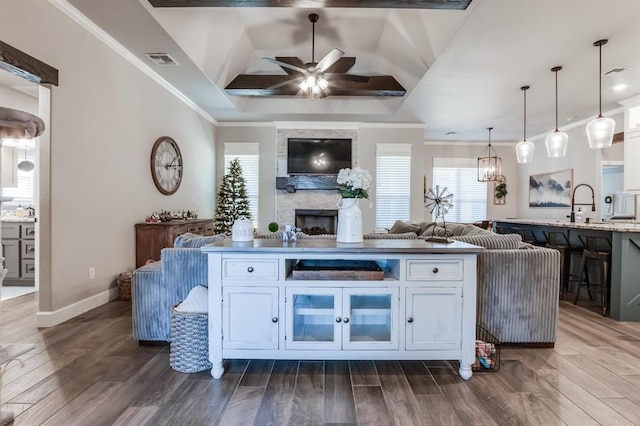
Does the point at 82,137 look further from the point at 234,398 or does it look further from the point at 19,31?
the point at 234,398

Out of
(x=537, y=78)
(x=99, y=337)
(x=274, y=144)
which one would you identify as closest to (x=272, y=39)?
(x=274, y=144)

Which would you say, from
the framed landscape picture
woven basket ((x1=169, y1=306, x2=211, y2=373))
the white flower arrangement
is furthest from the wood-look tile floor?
the framed landscape picture

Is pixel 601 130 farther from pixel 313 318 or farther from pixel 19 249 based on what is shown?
pixel 19 249

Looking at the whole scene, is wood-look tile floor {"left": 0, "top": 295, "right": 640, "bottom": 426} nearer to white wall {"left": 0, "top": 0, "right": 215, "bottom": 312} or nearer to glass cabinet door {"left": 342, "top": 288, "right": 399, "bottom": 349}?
glass cabinet door {"left": 342, "top": 288, "right": 399, "bottom": 349}

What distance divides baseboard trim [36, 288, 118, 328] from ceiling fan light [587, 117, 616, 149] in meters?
5.89

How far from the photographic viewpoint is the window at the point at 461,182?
359 inches

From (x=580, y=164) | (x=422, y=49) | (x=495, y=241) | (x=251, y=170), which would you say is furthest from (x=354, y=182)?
(x=580, y=164)

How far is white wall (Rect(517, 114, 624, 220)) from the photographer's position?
6.36 meters

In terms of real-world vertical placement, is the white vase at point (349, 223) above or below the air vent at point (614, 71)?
below

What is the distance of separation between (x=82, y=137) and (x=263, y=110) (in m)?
3.66

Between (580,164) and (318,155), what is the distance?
551 cm

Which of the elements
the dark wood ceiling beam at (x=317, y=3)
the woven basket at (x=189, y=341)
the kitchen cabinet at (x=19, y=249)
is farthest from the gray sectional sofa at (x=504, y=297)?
the kitchen cabinet at (x=19, y=249)

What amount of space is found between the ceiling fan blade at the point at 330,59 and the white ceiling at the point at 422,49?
748 mm

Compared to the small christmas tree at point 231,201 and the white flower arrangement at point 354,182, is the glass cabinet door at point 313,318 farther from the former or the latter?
the small christmas tree at point 231,201
